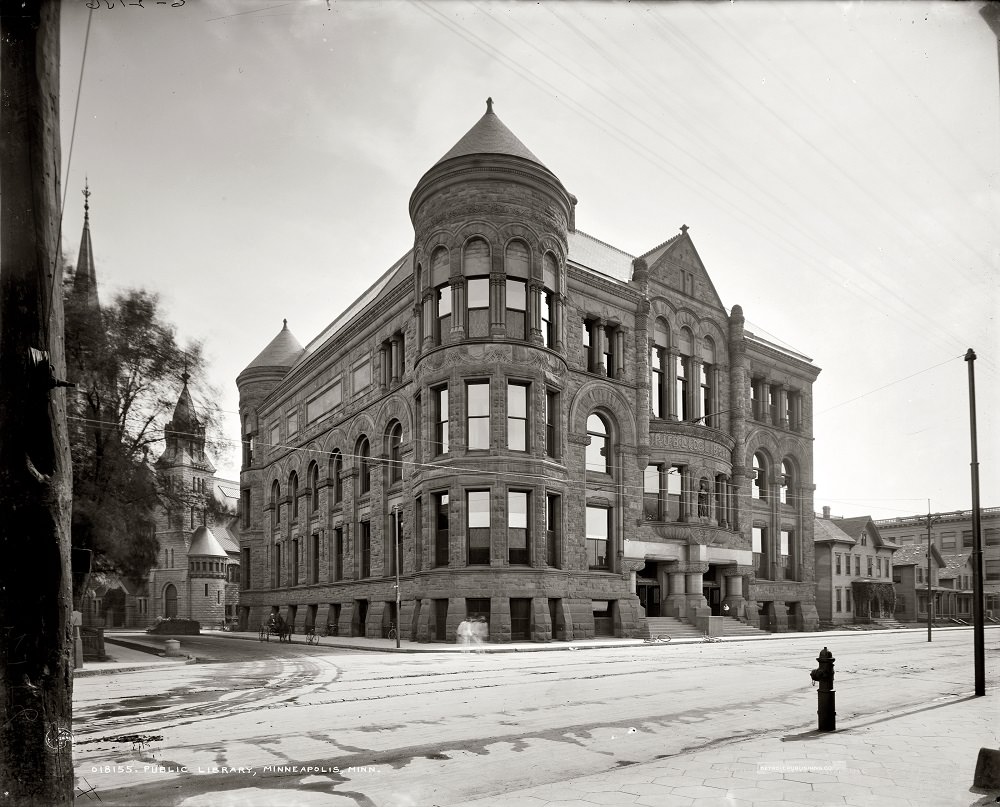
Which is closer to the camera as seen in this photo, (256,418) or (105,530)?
(105,530)

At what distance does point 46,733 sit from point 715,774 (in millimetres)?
5256

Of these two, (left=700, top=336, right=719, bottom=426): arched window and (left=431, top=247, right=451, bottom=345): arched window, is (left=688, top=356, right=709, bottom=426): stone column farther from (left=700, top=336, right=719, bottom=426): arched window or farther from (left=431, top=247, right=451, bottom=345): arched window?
(left=431, top=247, right=451, bottom=345): arched window

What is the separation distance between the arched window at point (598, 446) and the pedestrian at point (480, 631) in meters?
8.63

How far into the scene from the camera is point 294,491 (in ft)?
165

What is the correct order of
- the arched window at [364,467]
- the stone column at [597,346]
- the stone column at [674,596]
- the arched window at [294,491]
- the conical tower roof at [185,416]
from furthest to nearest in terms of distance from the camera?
the arched window at [294,491]
the arched window at [364,467]
the stone column at [674,596]
the stone column at [597,346]
the conical tower roof at [185,416]

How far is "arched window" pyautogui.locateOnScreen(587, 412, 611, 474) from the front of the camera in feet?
116

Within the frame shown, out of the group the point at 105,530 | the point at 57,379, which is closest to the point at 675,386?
the point at 105,530

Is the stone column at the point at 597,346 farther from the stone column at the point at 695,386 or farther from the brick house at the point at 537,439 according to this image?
the stone column at the point at 695,386

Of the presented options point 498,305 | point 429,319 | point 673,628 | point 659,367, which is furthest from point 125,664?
point 659,367

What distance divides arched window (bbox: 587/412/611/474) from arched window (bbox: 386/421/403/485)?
27.2ft

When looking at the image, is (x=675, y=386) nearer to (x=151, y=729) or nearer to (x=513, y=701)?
(x=513, y=701)

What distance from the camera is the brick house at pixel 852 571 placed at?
5475cm

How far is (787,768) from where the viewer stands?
7.32 meters

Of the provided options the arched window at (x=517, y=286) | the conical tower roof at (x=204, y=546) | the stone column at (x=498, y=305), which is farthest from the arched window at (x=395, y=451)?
the conical tower roof at (x=204, y=546)
